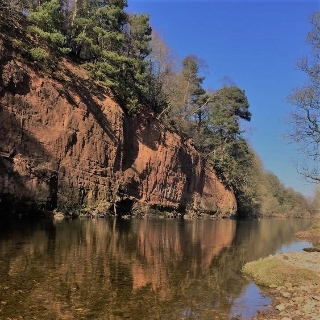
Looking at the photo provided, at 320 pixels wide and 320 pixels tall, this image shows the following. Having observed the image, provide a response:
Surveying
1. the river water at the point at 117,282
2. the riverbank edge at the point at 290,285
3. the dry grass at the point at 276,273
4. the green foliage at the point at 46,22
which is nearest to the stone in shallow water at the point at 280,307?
the riverbank edge at the point at 290,285

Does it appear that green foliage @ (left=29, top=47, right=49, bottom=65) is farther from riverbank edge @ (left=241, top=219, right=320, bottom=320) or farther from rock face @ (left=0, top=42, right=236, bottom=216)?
riverbank edge @ (left=241, top=219, right=320, bottom=320)

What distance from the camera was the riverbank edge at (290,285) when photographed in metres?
9.47

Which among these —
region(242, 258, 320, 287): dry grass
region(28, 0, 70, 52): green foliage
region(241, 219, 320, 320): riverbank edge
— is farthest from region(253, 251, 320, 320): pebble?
region(28, 0, 70, 52): green foliage

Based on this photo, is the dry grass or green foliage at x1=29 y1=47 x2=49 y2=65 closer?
the dry grass

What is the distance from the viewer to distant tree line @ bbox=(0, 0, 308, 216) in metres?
40.4

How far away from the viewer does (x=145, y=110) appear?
52188 millimetres

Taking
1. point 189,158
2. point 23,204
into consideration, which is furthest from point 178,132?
point 23,204

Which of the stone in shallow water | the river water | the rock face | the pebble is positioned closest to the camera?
the river water

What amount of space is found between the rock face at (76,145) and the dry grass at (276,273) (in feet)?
73.1

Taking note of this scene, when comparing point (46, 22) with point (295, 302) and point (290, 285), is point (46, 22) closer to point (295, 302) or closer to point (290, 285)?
point (290, 285)

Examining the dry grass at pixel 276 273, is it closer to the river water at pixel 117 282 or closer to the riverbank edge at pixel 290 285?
the riverbank edge at pixel 290 285

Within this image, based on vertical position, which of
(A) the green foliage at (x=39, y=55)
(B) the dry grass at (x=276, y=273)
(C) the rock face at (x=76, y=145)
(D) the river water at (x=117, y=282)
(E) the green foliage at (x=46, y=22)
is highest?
(E) the green foliage at (x=46, y=22)

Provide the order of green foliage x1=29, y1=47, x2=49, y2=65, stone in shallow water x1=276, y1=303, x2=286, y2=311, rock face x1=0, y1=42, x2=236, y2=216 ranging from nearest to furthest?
stone in shallow water x1=276, y1=303, x2=286, y2=311, rock face x1=0, y1=42, x2=236, y2=216, green foliage x1=29, y1=47, x2=49, y2=65

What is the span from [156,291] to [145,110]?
42593 millimetres
